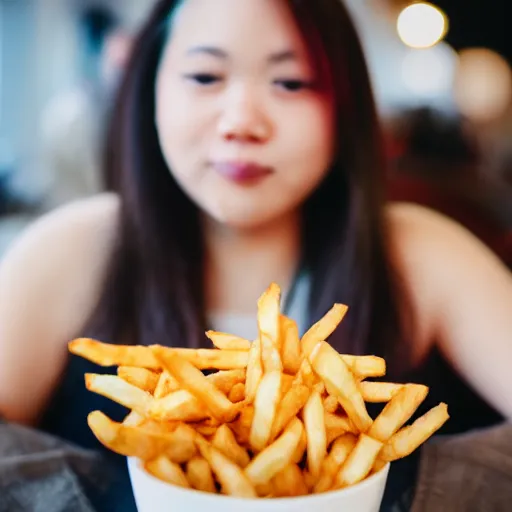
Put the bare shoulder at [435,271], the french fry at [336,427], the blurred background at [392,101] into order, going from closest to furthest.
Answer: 1. the french fry at [336,427]
2. the bare shoulder at [435,271]
3. the blurred background at [392,101]

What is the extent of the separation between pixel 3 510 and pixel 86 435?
0.46m

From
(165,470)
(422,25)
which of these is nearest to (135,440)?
(165,470)

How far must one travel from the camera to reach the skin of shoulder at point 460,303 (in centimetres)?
140

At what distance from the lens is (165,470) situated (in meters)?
0.46

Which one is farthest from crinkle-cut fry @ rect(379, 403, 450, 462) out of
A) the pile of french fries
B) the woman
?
the woman

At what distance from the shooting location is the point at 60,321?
4.75 feet

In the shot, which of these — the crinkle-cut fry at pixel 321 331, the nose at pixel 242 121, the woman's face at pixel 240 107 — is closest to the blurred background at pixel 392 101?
the woman's face at pixel 240 107

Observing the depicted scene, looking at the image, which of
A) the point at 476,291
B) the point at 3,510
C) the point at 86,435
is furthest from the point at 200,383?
the point at 476,291

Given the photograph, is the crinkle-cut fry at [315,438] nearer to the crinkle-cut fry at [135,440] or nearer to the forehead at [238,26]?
the crinkle-cut fry at [135,440]

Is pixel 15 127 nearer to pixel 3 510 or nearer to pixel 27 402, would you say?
pixel 27 402

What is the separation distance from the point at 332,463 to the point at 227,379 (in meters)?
0.12

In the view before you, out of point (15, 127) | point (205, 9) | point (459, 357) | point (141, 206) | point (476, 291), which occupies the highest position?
point (205, 9)

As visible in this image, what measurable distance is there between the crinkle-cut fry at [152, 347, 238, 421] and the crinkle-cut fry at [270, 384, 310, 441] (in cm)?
4

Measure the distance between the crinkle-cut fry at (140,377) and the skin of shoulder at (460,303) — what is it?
996 mm
